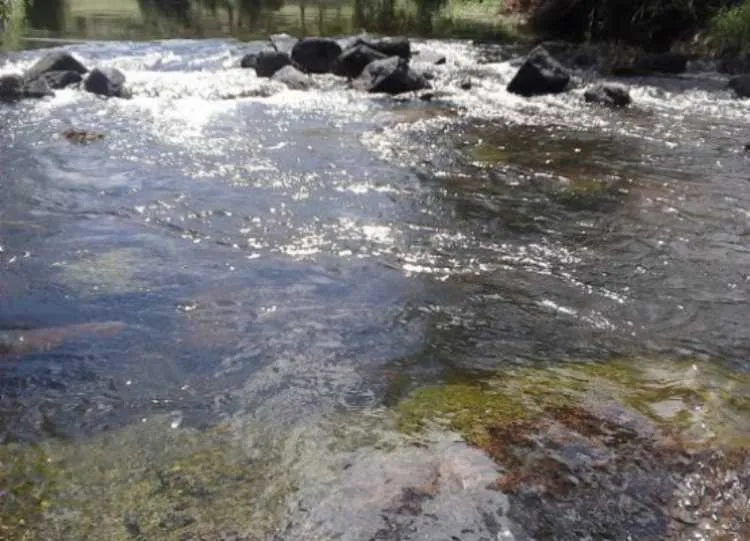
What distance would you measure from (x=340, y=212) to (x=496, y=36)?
16.4 meters

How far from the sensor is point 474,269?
699 centimetres

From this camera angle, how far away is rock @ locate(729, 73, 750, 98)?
1474 cm

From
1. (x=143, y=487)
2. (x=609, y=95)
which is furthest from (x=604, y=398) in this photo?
(x=609, y=95)

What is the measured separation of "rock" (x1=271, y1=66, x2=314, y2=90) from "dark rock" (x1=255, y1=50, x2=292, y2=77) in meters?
0.32

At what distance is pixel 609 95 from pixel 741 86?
2.71m

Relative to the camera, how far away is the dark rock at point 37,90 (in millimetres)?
13902

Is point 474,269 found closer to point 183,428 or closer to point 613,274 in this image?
point 613,274

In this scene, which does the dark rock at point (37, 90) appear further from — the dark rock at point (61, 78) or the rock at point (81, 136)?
the rock at point (81, 136)

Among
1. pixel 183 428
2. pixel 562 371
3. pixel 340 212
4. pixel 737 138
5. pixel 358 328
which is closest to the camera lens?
pixel 183 428

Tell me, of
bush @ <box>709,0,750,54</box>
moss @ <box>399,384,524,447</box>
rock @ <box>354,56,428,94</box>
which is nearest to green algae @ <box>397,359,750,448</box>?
moss @ <box>399,384,524,447</box>

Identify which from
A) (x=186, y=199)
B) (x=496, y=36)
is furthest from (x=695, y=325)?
(x=496, y=36)

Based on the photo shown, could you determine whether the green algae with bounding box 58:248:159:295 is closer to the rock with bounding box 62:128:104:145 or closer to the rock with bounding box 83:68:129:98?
the rock with bounding box 62:128:104:145

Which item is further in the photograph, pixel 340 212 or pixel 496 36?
pixel 496 36

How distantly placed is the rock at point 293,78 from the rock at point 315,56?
0.88 meters
